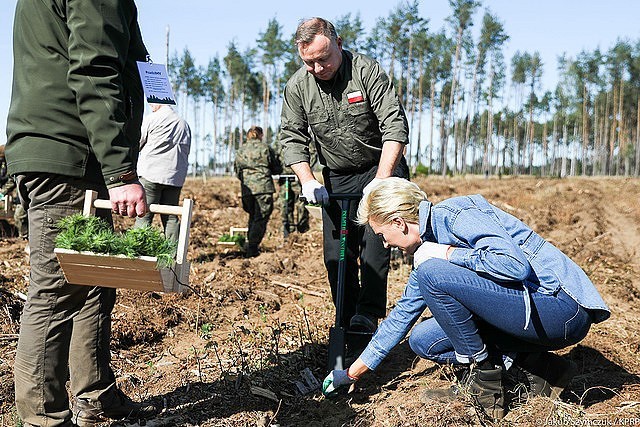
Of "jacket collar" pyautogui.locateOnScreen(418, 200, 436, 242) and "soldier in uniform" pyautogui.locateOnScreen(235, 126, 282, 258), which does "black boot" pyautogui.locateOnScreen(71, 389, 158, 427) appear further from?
"soldier in uniform" pyautogui.locateOnScreen(235, 126, 282, 258)

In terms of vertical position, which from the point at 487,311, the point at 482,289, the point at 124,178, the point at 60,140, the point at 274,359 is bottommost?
the point at 274,359

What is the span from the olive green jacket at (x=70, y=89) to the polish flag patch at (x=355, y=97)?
→ 65.0 inches

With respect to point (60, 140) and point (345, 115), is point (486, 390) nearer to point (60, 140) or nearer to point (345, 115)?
point (345, 115)

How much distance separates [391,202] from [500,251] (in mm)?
568

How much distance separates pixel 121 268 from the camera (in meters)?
2.55

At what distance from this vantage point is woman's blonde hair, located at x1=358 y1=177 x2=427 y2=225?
9.78 ft

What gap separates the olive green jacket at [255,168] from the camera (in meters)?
9.51

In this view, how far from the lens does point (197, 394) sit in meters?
3.52

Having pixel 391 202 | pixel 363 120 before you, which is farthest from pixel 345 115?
pixel 391 202

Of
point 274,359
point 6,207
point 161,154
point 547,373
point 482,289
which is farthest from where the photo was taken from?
point 6,207

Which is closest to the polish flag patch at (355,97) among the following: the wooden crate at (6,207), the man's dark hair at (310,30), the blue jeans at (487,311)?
the man's dark hair at (310,30)

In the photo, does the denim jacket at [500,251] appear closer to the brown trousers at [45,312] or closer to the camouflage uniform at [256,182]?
the brown trousers at [45,312]

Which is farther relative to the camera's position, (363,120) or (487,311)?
(363,120)

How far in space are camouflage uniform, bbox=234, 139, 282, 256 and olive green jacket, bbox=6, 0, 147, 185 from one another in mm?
6610
